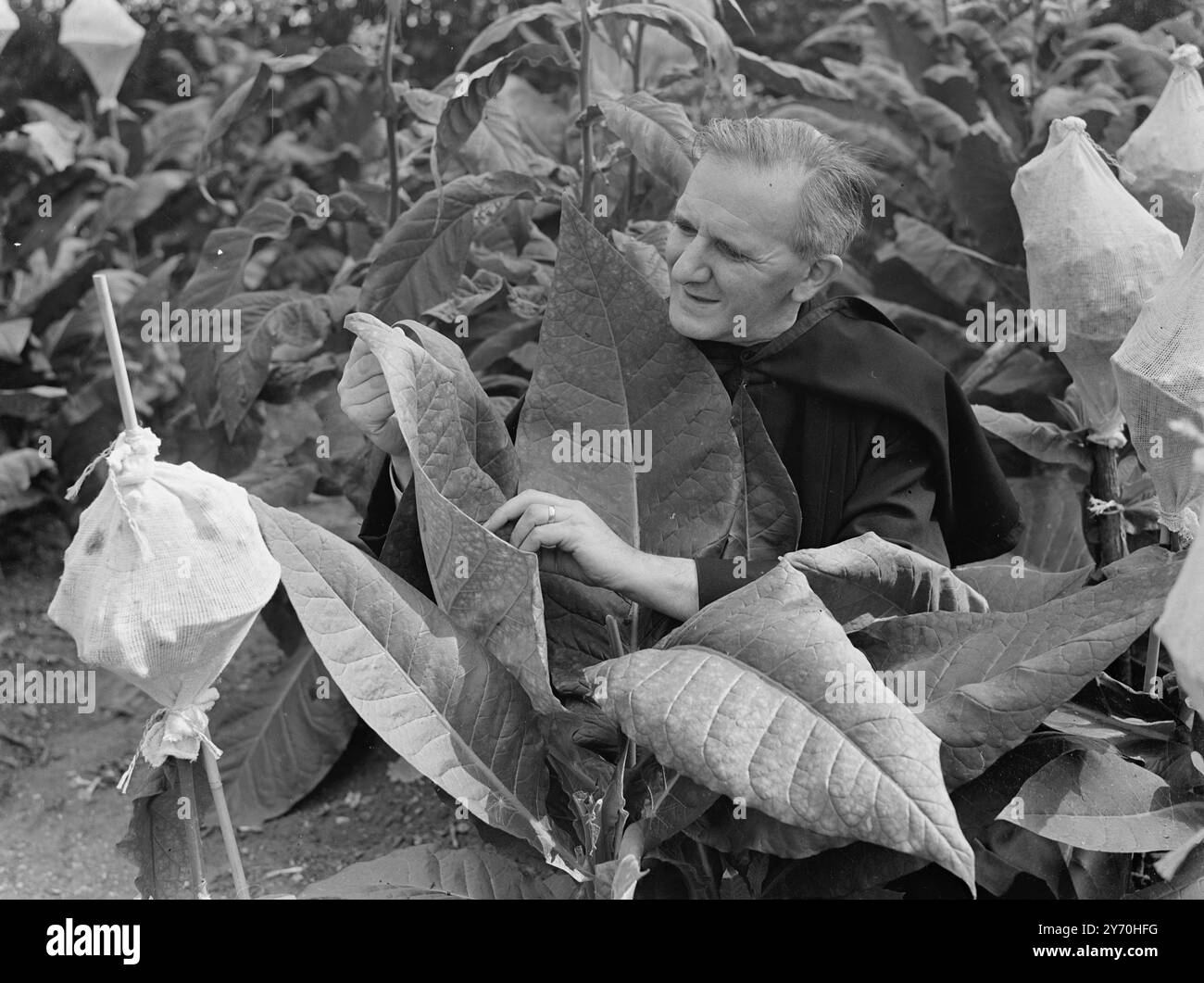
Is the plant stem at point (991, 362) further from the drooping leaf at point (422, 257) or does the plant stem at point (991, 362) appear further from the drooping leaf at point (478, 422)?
the drooping leaf at point (478, 422)

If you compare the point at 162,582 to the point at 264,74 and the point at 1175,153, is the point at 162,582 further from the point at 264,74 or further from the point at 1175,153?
the point at 1175,153

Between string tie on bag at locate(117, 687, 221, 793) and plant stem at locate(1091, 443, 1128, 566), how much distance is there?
1.36 m

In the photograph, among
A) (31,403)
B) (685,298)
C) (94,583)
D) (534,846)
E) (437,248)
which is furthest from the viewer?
(31,403)

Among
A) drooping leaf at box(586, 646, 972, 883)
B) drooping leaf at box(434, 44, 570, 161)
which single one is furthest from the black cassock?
drooping leaf at box(434, 44, 570, 161)

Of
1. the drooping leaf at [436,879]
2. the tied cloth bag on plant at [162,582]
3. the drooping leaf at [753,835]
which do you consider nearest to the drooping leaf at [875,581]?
the drooping leaf at [753,835]

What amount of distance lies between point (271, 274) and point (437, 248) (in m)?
1.60

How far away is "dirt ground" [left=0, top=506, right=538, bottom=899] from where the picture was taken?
2525mm

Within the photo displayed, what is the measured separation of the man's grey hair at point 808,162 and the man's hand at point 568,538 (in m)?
0.50

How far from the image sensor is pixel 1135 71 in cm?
374

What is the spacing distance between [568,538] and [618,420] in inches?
10.2

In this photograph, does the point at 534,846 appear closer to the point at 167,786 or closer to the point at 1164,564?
the point at 167,786

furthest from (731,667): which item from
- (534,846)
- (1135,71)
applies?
(1135,71)

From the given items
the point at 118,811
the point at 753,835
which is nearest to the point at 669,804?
the point at 753,835

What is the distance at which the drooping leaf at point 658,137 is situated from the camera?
223 cm
